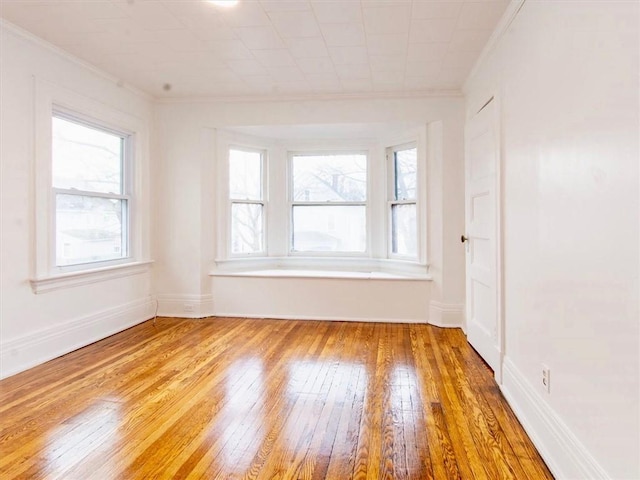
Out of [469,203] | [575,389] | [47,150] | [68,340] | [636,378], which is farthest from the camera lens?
[469,203]

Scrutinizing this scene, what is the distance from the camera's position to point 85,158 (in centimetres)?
363

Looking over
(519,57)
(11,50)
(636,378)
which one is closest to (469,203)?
(519,57)

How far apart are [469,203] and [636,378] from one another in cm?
260

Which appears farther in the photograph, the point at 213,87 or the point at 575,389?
the point at 213,87

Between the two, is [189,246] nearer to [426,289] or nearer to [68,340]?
[68,340]

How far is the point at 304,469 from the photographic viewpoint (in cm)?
173

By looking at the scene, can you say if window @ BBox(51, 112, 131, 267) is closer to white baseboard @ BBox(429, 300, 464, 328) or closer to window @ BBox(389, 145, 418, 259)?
window @ BBox(389, 145, 418, 259)

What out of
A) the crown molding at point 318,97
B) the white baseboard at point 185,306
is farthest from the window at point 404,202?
the white baseboard at point 185,306

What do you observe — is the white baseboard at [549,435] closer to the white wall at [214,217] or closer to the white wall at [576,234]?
the white wall at [576,234]

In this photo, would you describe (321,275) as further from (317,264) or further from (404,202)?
(404,202)

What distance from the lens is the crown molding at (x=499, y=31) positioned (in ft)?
7.92

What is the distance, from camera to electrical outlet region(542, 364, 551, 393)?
1.87 meters

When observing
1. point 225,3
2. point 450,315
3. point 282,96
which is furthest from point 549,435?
point 282,96

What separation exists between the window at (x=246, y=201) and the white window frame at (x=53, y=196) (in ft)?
3.15
